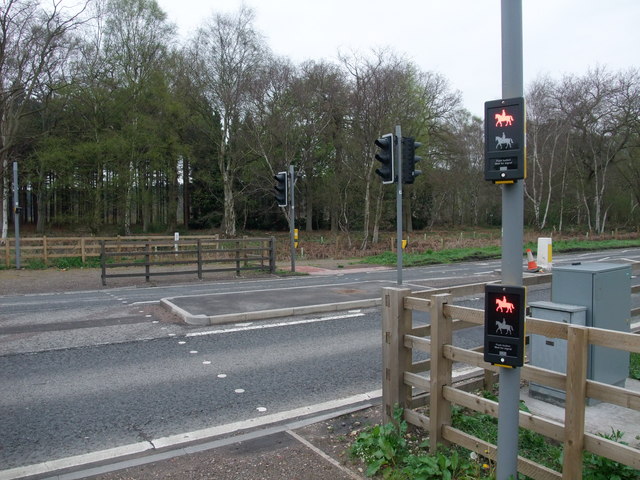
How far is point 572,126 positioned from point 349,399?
46.7 meters

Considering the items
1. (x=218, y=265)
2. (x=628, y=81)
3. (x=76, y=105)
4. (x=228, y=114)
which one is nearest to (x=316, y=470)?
(x=218, y=265)

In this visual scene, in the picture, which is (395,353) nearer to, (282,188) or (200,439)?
(200,439)

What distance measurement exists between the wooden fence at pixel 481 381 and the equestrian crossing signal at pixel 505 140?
1.08 meters

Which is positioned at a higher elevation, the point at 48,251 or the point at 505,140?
the point at 505,140

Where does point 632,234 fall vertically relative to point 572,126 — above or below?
below

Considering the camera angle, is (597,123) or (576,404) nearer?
(576,404)

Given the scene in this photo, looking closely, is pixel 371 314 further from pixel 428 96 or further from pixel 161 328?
pixel 428 96

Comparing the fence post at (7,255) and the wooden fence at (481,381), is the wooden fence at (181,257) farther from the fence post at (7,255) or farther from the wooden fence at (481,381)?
the wooden fence at (481,381)

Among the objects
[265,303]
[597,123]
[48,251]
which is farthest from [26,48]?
[597,123]

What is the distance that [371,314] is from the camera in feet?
36.1

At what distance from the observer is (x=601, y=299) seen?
16.3 feet

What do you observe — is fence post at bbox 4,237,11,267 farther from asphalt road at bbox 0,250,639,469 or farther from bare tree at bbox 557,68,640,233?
bare tree at bbox 557,68,640,233

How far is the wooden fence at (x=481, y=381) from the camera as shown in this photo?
10.1 feet

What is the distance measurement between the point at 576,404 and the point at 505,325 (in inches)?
26.8
